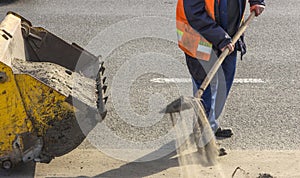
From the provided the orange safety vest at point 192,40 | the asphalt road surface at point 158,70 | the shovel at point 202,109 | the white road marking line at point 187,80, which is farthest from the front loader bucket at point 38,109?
the white road marking line at point 187,80

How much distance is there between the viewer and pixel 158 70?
6871mm

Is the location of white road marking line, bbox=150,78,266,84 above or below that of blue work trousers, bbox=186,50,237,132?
below

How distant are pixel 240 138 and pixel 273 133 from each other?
330 mm

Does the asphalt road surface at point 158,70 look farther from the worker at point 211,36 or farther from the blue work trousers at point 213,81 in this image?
the worker at point 211,36

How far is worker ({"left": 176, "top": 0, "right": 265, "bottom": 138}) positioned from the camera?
4.59 meters

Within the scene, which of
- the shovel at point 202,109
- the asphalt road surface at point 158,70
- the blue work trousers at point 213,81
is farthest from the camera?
the asphalt road surface at point 158,70

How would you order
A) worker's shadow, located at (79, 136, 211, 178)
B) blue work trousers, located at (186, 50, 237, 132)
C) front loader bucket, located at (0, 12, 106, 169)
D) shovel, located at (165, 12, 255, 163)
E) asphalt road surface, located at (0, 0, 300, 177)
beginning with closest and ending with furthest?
front loader bucket, located at (0, 12, 106, 169), shovel, located at (165, 12, 255, 163), worker's shadow, located at (79, 136, 211, 178), blue work trousers, located at (186, 50, 237, 132), asphalt road surface, located at (0, 0, 300, 177)

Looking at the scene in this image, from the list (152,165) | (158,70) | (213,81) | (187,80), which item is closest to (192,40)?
(213,81)

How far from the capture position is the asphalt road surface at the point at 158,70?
5.39m

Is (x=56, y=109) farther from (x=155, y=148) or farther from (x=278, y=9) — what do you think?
(x=278, y=9)

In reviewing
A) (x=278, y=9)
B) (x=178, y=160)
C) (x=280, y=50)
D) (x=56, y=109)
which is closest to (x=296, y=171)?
(x=178, y=160)

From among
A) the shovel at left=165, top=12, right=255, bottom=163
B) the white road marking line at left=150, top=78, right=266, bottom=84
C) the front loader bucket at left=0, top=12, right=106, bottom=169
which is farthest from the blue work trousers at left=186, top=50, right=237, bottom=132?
the white road marking line at left=150, top=78, right=266, bottom=84

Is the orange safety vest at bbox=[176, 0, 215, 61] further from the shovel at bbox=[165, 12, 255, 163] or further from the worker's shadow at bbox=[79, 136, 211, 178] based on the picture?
the worker's shadow at bbox=[79, 136, 211, 178]

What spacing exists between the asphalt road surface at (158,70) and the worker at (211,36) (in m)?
0.52
